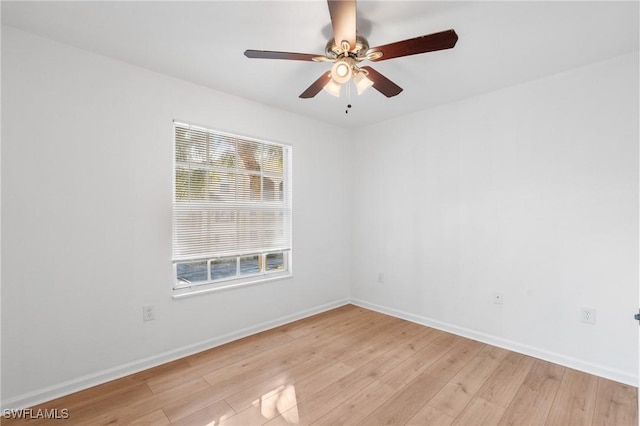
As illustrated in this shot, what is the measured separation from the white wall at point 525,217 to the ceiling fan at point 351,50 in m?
1.45

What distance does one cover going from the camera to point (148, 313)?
2.51m

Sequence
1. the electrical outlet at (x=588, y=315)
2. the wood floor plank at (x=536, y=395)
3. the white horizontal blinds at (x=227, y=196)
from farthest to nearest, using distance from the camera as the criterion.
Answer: the white horizontal blinds at (x=227, y=196), the electrical outlet at (x=588, y=315), the wood floor plank at (x=536, y=395)

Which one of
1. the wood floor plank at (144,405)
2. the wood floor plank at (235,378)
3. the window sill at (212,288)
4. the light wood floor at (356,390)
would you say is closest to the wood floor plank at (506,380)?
the light wood floor at (356,390)

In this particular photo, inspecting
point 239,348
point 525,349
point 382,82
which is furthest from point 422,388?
point 382,82

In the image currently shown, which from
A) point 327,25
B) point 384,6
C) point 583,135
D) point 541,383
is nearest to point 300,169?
point 327,25

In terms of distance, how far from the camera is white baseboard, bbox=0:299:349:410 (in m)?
1.99

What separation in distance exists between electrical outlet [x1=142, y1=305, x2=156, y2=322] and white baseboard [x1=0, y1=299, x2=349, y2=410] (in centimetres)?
32

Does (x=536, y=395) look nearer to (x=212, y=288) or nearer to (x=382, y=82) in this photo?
(x=382, y=82)

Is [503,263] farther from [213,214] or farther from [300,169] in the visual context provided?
[213,214]

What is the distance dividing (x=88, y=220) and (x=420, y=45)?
253cm

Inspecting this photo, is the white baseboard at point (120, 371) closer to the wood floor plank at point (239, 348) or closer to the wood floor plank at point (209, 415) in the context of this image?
the wood floor plank at point (239, 348)

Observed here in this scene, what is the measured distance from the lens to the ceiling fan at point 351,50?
154cm

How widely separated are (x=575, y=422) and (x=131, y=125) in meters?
3.71

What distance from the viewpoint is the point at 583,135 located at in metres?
2.47
